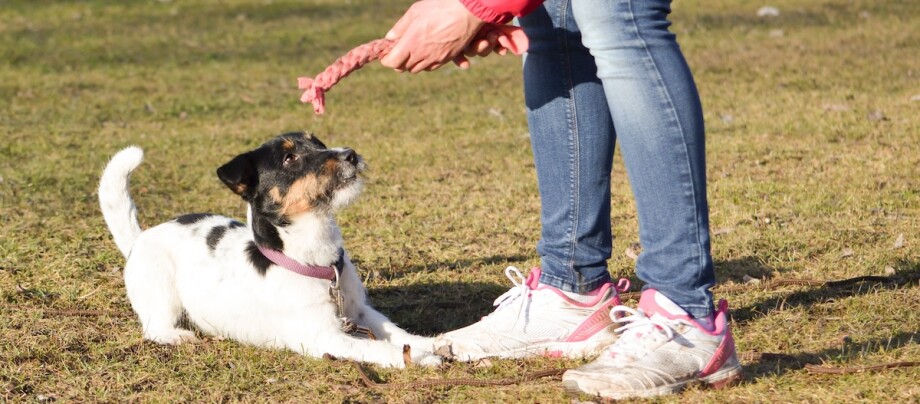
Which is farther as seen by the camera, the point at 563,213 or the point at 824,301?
the point at 824,301

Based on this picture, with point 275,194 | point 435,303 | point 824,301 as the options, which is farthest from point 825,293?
point 275,194

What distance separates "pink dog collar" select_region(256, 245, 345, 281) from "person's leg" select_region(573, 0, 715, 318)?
4.32 feet

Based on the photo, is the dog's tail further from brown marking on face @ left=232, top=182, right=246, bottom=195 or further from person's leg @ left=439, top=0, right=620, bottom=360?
person's leg @ left=439, top=0, right=620, bottom=360

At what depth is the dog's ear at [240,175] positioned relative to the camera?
3738 mm

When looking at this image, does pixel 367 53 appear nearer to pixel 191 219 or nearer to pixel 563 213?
pixel 563 213

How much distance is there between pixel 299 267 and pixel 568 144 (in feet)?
3.48

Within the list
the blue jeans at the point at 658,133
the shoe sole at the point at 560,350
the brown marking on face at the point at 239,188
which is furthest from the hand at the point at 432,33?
the brown marking on face at the point at 239,188

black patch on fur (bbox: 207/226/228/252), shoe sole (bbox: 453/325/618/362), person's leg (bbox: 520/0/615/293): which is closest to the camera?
person's leg (bbox: 520/0/615/293)

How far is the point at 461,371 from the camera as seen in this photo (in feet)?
10.9

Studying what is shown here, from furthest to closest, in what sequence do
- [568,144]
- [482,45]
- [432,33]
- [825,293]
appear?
[825,293]
[568,144]
[482,45]
[432,33]

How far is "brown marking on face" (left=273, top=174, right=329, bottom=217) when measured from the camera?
12.4 feet

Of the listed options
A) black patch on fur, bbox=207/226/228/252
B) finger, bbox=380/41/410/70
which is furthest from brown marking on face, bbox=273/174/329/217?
finger, bbox=380/41/410/70

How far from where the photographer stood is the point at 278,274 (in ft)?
12.3

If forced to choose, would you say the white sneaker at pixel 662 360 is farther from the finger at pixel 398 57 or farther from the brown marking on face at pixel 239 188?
the brown marking on face at pixel 239 188
